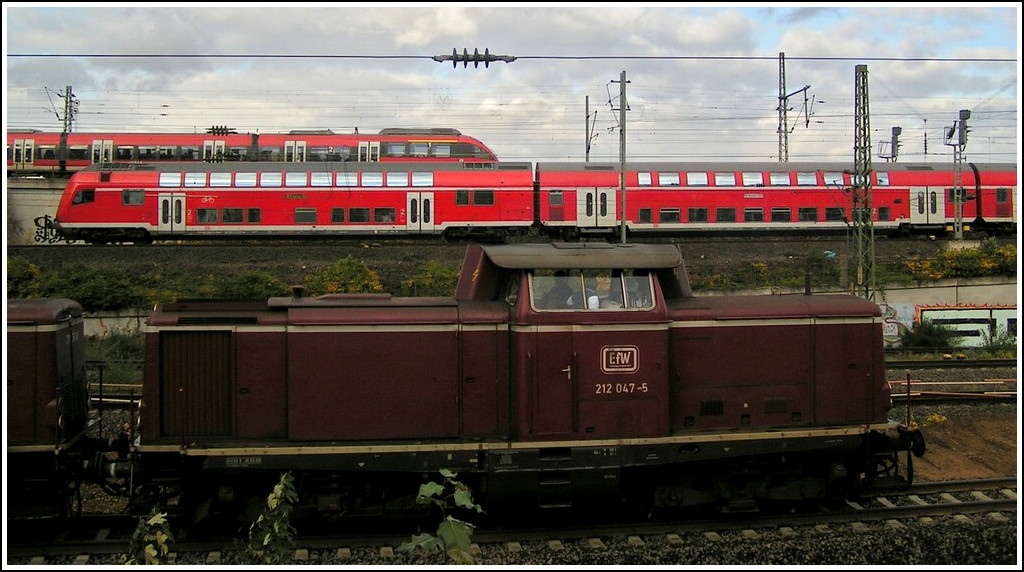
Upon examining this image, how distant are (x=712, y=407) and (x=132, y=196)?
79.3 ft

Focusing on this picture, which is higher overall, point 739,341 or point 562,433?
point 739,341

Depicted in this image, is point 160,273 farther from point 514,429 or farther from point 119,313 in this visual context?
point 514,429

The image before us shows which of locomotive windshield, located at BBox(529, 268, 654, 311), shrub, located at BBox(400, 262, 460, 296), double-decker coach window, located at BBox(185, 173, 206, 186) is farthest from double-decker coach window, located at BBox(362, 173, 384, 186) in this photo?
locomotive windshield, located at BBox(529, 268, 654, 311)

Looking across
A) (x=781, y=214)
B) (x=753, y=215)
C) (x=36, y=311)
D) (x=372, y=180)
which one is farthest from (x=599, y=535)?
(x=781, y=214)

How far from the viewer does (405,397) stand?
891cm

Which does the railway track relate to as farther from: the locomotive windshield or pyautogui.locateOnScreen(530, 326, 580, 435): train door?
the locomotive windshield

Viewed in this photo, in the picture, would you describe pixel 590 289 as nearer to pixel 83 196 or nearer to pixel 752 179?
pixel 752 179

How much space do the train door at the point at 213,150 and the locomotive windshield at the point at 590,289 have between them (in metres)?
29.2

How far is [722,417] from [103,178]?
25.1m

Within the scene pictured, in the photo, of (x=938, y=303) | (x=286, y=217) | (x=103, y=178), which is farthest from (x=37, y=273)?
(x=938, y=303)

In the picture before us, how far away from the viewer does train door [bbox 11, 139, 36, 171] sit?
3638cm

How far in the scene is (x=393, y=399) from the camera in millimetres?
8906

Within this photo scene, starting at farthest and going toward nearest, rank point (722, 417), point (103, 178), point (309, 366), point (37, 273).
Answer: point (103, 178) → point (37, 273) → point (722, 417) → point (309, 366)

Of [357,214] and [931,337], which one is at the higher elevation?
[357,214]
